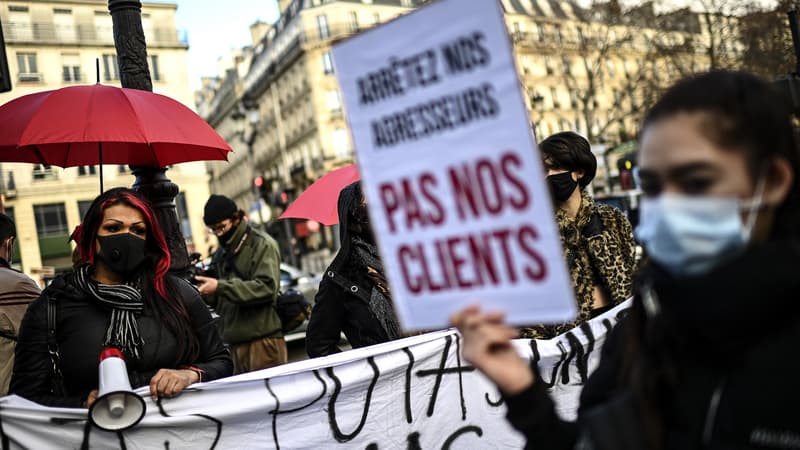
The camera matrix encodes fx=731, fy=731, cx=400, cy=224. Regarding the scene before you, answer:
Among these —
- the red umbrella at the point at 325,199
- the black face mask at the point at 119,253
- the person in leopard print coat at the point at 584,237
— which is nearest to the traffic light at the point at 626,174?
the red umbrella at the point at 325,199

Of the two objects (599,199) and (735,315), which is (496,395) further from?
(599,199)

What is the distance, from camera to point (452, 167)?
1.46 meters

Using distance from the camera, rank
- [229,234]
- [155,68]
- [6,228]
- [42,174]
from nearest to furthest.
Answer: [6,228] < [229,234] < [42,174] < [155,68]

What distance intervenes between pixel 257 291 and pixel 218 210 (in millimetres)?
694

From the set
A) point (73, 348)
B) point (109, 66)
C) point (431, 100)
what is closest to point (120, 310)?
point (73, 348)

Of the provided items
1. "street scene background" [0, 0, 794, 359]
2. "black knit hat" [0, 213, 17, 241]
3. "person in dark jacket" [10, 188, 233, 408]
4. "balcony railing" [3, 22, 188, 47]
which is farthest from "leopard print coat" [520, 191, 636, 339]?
"balcony railing" [3, 22, 188, 47]

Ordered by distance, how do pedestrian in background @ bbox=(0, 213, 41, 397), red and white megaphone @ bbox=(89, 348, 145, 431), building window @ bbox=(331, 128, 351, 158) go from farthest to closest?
building window @ bbox=(331, 128, 351, 158) < pedestrian in background @ bbox=(0, 213, 41, 397) < red and white megaphone @ bbox=(89, 348, 145, 431)

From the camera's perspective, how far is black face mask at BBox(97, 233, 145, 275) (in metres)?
2.81

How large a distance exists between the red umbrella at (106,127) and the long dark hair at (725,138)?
2908 millimetres

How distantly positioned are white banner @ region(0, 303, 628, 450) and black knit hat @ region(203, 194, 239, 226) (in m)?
2.43

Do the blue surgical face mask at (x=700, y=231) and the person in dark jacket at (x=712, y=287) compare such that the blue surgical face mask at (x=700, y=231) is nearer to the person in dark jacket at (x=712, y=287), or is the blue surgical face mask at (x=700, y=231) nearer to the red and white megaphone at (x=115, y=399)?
the person in dark jacket at (x=712, y=287)

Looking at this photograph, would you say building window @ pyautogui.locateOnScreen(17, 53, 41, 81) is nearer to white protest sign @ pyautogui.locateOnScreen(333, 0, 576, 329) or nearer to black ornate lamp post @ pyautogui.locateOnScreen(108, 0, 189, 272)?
black ornate lamp post @ pyautogui.locateOnScreen(108, 0, 189, 272)

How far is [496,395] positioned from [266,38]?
63936 mm

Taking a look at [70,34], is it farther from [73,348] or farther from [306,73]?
[73,348]
